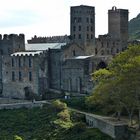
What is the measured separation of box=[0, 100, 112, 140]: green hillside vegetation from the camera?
62.8m

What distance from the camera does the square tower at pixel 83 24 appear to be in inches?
3679

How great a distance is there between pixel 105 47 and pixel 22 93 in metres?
20.1

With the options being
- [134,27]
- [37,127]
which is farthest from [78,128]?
[134,27]

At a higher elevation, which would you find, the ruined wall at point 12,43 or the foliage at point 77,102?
the ruined wall at point 12,43

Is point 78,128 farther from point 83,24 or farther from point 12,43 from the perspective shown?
point 83,24

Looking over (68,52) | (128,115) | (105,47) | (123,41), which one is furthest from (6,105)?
(123,41)

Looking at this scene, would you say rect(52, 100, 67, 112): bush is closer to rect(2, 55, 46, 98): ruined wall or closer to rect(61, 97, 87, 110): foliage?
rect(61, 97, 87, 110): foliage

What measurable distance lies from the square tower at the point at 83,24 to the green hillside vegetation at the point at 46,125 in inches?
838

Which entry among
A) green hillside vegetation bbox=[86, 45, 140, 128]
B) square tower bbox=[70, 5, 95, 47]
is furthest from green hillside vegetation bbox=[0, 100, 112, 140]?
square tower bbox=[70, 5, 95, 47]

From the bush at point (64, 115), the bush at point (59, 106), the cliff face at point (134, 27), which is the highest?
the cliff face at point (134, 27)

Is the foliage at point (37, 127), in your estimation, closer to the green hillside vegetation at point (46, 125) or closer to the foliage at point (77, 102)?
the green hillside vegetation at point (46, 125)

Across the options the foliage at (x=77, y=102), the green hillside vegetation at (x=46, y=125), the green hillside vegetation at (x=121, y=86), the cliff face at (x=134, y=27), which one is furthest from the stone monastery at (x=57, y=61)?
the cliff face at (x=134, y=27)

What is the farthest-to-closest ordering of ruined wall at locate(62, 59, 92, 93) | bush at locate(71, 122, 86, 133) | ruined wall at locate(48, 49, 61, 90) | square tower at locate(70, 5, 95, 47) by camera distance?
1. square tower at locate(70, 5, 95, 47)
2. ruined wall at locate(48, 49, 61, 90)
3. ruined wall at locate(62, 59, 92, 93)
4. bush at locate(71, 122, 86, 133)

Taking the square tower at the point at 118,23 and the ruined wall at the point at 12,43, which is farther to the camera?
the square tower at the point at 118,23
